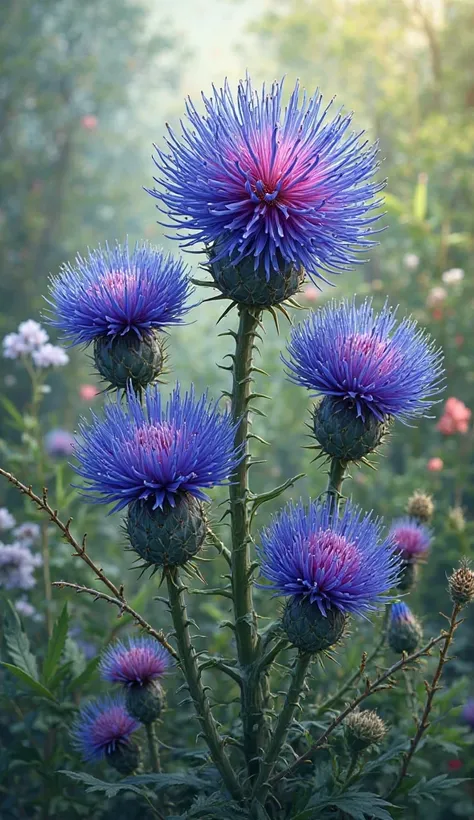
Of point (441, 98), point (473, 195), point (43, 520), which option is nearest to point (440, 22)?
point (441, 98)

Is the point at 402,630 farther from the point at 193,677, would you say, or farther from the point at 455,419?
the point at 455,419

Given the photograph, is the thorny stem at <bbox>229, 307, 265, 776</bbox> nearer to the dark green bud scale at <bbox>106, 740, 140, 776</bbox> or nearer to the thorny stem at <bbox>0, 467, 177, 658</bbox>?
the thorny stem at <bbox>0, 467, 177, 658</bbox>

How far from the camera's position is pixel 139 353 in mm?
2254

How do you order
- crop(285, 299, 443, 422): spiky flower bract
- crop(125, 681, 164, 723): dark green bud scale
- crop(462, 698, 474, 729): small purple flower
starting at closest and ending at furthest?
crop(285, 299, 443, 422): spiky flower bract, crop(125, 681, 164, 723): dark green bud scale, crop(462, 698, 474, 729): small purple flower

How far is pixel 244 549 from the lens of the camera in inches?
85.8

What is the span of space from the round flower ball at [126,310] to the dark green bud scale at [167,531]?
0.42 metres

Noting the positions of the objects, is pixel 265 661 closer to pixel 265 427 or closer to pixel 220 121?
pixel 220 121

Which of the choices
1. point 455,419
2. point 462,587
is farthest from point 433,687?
point 455,419

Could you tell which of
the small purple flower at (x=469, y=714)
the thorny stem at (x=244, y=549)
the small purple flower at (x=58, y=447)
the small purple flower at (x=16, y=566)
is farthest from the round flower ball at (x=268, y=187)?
the small purple flower at (x=58, y=447)

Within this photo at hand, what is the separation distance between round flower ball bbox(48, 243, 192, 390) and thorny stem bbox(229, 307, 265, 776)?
0.89 ft

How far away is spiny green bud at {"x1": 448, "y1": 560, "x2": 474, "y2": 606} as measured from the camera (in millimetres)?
1928

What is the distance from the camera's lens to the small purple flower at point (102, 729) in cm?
249

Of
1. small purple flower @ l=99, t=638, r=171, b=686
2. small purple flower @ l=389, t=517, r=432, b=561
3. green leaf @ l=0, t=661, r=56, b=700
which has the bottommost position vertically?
green leaf @ l=0, t=661, r=56, b=700

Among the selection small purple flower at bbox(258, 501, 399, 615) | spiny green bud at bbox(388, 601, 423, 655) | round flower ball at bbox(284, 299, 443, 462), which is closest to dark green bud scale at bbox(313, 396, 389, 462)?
round flower ball at bbox(284, 299, 443, 462)
